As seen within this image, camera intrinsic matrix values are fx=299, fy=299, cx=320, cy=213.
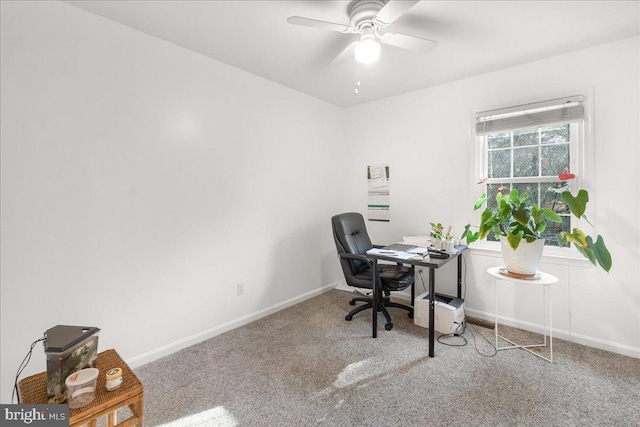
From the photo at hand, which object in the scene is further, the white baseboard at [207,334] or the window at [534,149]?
the window at [534,149]

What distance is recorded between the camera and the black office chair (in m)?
2.72

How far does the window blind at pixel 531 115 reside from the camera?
2445mm

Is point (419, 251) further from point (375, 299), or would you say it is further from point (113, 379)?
point (113, 379)

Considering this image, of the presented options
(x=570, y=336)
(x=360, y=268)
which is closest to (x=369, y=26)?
(x=360, y=268)

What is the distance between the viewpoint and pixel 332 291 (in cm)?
379

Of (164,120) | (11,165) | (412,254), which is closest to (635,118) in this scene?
(412,254)

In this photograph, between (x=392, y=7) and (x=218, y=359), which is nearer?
(x=392, y=7)

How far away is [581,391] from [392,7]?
8.34ft

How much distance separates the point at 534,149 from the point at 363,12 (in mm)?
2028

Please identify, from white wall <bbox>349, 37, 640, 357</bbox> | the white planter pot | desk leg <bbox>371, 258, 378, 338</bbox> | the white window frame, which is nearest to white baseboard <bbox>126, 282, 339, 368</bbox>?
desk leg <bbox>371, 258, 378, 338</bbox>

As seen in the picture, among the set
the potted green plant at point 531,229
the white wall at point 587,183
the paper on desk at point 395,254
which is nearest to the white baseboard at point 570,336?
the white wall at point 587,183

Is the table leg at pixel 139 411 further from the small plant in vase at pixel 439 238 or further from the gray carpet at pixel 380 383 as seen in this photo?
the small plant in vase at pixel 439 238

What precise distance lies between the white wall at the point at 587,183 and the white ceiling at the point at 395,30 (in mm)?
197

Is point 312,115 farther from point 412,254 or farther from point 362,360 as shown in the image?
point 362,360
